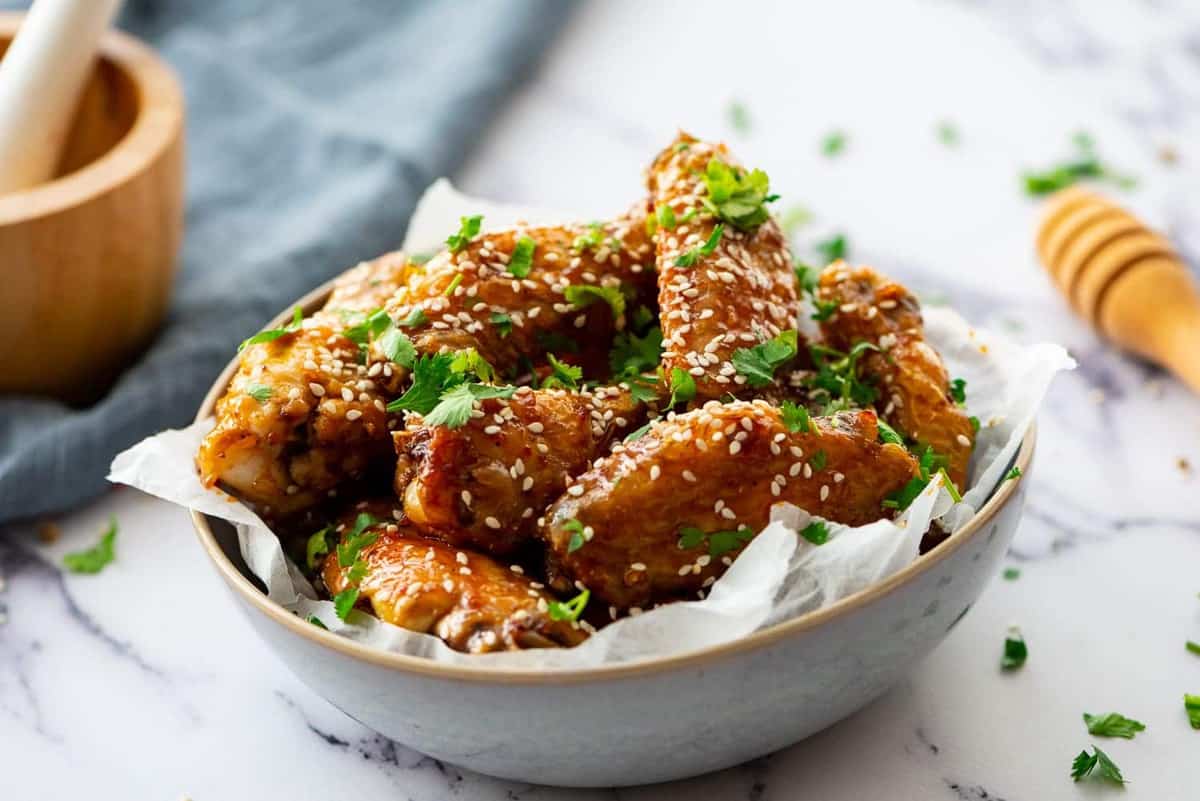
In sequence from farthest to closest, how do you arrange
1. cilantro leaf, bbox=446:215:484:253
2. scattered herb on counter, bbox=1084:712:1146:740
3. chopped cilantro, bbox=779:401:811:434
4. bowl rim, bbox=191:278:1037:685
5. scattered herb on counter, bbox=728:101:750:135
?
scattered herb on counter, bbox=728:101:750:135
cilantro leaf, bbox=446:215:484:253
scattered herb on counter, bbox=1084:712:1146:740
chopped cilantro, bbox=779:401:811:434
bowl rim, bbox=191:278:1037:685

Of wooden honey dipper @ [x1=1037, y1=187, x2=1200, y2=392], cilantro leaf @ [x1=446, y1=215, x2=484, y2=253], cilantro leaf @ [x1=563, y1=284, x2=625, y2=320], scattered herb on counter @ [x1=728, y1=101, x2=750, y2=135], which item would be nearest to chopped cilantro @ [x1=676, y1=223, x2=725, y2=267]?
cilantro leaf @ [x1=563, y1=284, x2=625, y2=320]

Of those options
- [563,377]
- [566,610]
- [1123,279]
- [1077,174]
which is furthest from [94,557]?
[1077,174]

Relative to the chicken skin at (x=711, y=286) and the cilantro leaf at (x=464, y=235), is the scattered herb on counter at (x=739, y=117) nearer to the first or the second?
the chicken skin at (x=711, y=286)

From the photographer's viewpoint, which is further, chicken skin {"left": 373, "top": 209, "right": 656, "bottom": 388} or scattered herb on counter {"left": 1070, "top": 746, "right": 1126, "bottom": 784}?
chicken skin {"left": 373, "top": 209, "right": 656, "bottom": 388}

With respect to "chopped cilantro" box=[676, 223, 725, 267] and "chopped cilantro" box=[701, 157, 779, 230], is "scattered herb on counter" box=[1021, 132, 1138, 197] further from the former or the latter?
"chopped cilantro" box=[676, 223, 725, 267]

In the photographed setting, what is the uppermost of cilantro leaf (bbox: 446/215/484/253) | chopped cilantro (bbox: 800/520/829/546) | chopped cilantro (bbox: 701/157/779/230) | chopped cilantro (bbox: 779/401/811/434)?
chopped cilantro (bbox: 701/157/779/230)

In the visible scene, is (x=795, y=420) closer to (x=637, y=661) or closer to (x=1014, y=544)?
(x=637, y=661)
